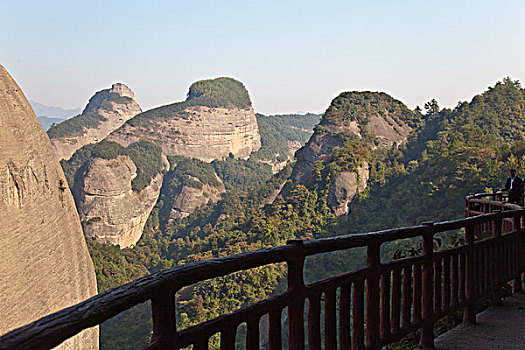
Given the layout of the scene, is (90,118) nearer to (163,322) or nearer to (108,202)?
(108,202)

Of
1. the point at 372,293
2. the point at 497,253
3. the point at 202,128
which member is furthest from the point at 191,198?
the point at 372,293

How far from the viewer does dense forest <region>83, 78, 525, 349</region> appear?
124ft

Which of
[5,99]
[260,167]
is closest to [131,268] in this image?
[5,99]

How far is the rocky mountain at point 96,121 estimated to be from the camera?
396ft

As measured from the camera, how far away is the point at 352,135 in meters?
62.4

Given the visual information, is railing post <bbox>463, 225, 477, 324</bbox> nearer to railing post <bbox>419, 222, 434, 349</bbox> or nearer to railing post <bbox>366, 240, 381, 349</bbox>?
railing post <bbox>419, 222, 434, 349</bbox>

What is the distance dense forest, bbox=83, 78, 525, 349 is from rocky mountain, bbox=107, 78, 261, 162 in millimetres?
51574

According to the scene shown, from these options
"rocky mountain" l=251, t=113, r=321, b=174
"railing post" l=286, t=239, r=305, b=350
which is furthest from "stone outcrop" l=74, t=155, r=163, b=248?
"railing post" l=286, t=239, r=305, b=350

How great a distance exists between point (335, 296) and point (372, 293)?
0.34 meters

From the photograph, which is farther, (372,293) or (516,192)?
(516,192)

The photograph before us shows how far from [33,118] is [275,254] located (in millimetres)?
11418

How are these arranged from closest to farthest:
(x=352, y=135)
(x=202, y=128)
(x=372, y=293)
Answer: (x=372, y=293) → (x=352, y=135) → (x=202, y=128)

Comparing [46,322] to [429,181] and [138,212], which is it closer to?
[429,181]

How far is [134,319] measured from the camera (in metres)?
43.0
